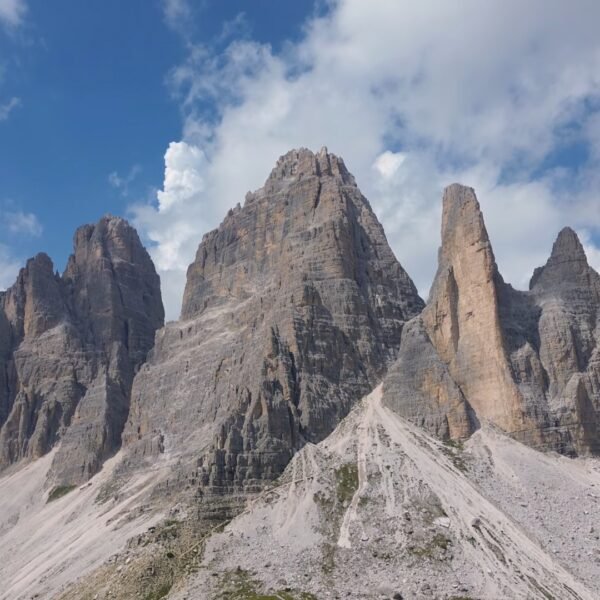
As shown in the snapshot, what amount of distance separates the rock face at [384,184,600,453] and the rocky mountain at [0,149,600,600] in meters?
0.31

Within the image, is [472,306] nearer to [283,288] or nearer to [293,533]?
[283,288]

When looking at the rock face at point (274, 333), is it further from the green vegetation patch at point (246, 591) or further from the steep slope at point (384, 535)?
the green vegetation patch at point (246, 591)

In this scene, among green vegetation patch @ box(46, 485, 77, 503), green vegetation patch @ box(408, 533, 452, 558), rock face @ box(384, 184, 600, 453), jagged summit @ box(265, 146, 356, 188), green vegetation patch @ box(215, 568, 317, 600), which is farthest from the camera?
jagged summit @ box(265, 146, 356, 188)

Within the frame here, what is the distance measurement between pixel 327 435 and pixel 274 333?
1898 centimetres

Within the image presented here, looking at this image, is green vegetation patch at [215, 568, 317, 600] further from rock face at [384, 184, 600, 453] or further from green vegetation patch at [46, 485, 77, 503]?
green vegetation patch at [46, 485, 77, 503]

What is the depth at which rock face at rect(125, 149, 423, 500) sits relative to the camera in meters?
126

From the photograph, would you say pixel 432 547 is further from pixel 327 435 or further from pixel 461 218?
pixel 461 218

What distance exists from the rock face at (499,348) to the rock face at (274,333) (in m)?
12.6

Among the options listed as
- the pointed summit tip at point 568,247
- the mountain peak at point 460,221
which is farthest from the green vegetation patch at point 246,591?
the pointed summit tip at point 568,247

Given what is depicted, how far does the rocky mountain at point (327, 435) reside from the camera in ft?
302

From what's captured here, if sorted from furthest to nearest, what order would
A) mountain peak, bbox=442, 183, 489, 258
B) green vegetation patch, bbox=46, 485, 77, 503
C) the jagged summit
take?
the jagged summit, green vegetation patch, bbox=46, 485, 77, 503, mountain peak, bbox=442, 183, 489, 258

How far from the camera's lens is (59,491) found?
162750 millimetres

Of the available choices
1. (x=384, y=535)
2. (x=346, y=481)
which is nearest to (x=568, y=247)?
(x=346, y=481)

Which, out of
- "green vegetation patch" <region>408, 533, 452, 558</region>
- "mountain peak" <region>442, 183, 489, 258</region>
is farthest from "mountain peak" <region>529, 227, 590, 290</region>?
"green vegetation patch" <region>408, 533, 452, 558</region>
